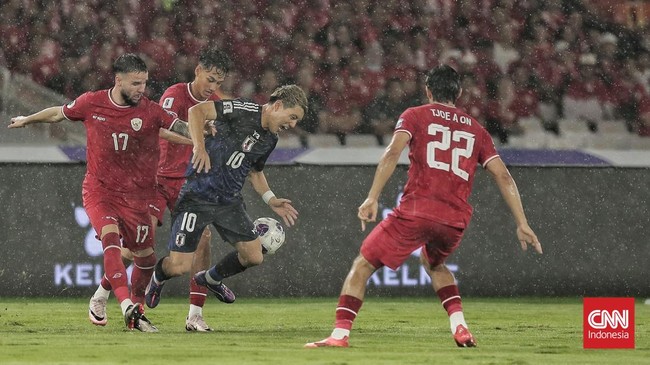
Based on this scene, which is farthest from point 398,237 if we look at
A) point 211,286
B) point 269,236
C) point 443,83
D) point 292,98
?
point 211,286

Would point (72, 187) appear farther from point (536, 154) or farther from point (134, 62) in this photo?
point (536, 154)

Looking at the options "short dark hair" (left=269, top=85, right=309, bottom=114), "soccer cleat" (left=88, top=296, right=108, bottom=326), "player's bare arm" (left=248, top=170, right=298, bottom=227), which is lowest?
"soccer cleat" (left=88, top=296, right=108, bottom=326)

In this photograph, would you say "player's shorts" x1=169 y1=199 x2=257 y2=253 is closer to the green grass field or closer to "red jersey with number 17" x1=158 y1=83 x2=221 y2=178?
the green grass field

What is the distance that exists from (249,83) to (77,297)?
435cm

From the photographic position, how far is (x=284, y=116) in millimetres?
8953

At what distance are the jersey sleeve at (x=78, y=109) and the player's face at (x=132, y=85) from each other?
28cm

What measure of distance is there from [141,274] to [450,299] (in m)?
2.78

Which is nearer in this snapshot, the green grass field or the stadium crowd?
the green grass field

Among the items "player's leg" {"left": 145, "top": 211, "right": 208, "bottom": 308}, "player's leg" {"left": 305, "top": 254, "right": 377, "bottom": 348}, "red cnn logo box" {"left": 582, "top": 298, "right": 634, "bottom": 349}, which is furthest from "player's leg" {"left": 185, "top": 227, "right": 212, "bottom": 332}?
"red cnn logo box" {"left": 582, "top": 298, "right": 634, "bottom": 349}

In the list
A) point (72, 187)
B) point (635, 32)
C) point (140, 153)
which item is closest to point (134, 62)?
point (140, 153)

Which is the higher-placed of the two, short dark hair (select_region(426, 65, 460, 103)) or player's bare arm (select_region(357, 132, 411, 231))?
short dark hair (select_region(426, 65, 460, 103))

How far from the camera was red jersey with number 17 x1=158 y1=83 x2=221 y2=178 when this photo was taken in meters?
9.91

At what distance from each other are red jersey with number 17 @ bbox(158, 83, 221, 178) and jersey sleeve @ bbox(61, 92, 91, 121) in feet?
2.23

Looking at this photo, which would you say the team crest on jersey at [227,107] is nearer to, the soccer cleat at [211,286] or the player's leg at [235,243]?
the player's leg at [235,243]
